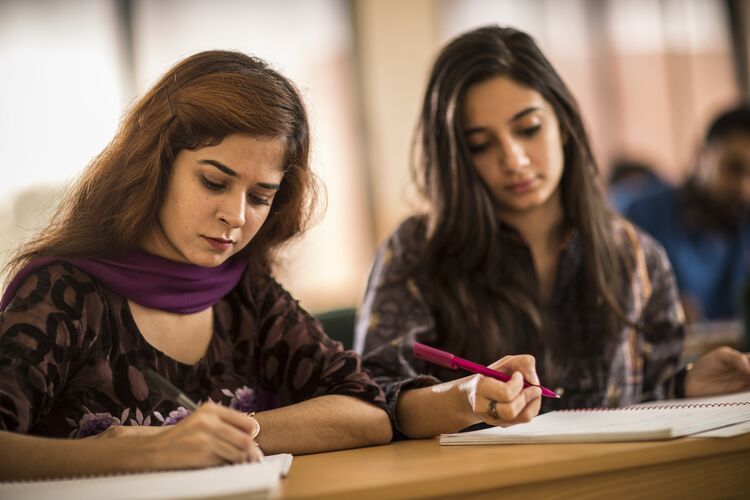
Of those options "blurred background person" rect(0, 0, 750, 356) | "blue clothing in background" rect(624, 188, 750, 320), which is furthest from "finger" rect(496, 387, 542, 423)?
"blue clothing in background" rect(624, 188, 750, 320)

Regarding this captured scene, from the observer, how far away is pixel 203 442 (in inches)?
41.5

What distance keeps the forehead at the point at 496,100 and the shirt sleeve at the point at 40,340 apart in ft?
2.68

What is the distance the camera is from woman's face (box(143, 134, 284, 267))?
132cm

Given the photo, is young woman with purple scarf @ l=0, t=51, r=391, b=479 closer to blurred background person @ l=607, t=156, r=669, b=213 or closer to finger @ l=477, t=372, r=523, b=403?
finger @ l=477, t=372, r=523, b=403

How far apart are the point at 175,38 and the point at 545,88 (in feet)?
10.6

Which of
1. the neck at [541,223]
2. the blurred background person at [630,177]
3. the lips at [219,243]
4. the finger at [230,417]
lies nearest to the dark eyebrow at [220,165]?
the lips at [219,243]

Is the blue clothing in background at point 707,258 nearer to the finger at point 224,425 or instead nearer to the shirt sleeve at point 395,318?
the shirt sleeve at point 395,318

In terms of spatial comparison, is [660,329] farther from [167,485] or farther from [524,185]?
[167,485]

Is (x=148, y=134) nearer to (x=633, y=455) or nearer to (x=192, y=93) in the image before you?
(x=192, y=93)

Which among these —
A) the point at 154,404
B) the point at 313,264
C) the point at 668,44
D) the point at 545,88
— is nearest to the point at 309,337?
the point at 154,404

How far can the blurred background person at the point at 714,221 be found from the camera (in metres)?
3.71

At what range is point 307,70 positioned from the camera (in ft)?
16.3

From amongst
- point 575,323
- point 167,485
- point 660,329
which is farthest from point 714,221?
point 167,485

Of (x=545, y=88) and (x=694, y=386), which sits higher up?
(x=545, y=88)
